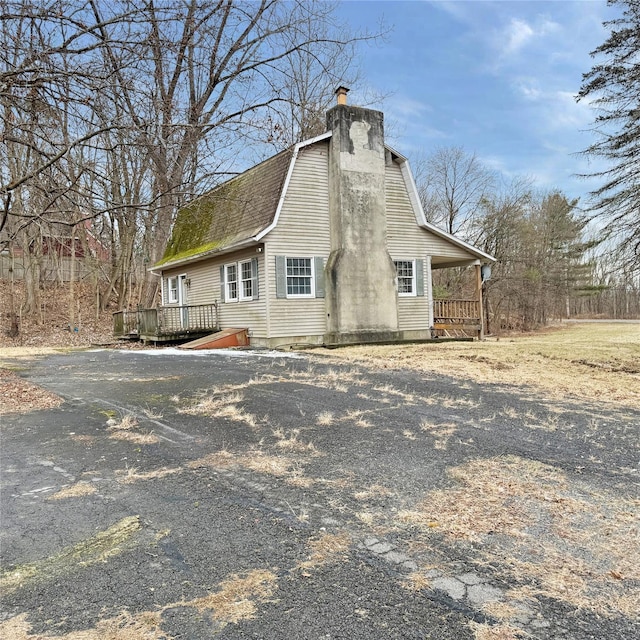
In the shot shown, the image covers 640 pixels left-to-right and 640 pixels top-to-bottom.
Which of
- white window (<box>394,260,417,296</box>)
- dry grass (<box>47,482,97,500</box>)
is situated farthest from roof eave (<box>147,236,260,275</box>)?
dry grass (<box>47,482,97,500</box>)

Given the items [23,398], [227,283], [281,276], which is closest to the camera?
[23,398]

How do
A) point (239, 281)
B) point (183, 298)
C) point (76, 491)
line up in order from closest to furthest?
point (76, 491)
point (239, 281)
point (183, 298)

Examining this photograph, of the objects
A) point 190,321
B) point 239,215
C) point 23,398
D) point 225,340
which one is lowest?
point 23,398

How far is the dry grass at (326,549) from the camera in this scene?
2439 mm

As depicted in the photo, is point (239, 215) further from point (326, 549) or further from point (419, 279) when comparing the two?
point (326, 549)

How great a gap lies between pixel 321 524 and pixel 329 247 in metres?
13.2

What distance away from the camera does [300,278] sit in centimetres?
1528

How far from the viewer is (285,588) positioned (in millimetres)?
2219

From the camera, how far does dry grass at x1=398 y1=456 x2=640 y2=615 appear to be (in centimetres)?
222

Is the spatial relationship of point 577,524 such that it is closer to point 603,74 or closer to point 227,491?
point 227,491

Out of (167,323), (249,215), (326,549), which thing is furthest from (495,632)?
(167,323)

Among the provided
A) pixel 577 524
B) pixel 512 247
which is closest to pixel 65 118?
pixel 577 524

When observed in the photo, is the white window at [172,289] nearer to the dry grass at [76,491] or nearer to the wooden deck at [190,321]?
the wooden deck at [190,321]

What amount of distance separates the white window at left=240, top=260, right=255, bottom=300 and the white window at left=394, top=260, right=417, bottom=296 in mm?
5010
